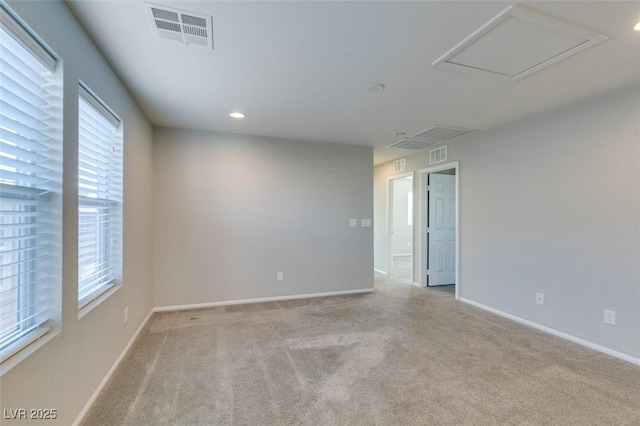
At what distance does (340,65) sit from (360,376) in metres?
2.44

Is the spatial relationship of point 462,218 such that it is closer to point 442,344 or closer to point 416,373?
point 442,344

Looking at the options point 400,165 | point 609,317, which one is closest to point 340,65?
point 609,317

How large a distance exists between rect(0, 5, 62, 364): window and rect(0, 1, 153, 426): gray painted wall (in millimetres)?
66

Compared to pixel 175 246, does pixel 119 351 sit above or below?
below

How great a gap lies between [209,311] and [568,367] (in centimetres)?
381

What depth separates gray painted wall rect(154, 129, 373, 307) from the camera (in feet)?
13.1

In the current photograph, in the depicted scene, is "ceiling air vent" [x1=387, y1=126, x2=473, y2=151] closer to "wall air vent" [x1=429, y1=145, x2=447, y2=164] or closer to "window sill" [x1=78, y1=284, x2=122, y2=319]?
A: "wall air vent" [x1=429, y1=145, x2=447, y2=164]

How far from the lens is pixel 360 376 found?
92.5 inches

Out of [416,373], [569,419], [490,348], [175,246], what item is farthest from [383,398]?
[175,246]

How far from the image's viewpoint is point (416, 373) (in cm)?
240

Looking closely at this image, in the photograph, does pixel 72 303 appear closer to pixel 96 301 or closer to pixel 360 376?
pixel 96 301

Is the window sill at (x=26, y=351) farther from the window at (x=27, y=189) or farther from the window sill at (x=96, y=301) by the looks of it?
the window sill at (x=96, y=301)

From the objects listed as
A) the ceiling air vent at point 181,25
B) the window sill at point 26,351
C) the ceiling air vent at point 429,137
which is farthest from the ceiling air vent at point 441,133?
the window sill at point 26,351

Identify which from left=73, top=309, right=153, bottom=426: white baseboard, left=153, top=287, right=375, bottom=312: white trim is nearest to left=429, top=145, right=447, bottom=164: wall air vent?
left=153, top=287, right=375, bottom=312: white trim
